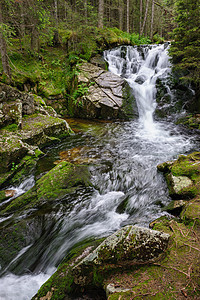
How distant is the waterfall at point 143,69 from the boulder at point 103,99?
0.76 m

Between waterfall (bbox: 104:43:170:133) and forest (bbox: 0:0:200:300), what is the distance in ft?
0.32

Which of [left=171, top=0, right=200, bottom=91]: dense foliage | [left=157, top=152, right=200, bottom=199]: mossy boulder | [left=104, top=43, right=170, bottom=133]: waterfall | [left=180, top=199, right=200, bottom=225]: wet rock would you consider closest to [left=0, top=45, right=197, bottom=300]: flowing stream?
[left=104, top=43, right=170, bottom=133]: waterfall

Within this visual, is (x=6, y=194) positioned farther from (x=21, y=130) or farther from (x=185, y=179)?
(x=185, y=179)

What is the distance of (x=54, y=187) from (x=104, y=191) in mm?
1485

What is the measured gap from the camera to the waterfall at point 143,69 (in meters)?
11.5

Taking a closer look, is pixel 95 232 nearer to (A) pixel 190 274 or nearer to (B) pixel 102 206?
(B) pixel 102 206

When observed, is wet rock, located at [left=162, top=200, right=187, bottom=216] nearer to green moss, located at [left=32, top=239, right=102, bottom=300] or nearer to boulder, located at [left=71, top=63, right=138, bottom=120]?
green moss, located at [left=32, top=239, right=102, bottom=300]

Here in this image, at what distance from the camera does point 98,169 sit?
5.91 metres

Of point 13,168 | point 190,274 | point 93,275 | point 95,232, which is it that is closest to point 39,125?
point 13,168

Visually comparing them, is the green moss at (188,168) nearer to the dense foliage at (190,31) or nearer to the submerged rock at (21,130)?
the submerged rock at (21,130)

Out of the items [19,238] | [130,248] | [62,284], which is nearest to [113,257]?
[130,248]

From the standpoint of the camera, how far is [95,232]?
371cm

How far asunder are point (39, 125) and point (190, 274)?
7213mm

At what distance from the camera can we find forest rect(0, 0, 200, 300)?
2.06 metres
